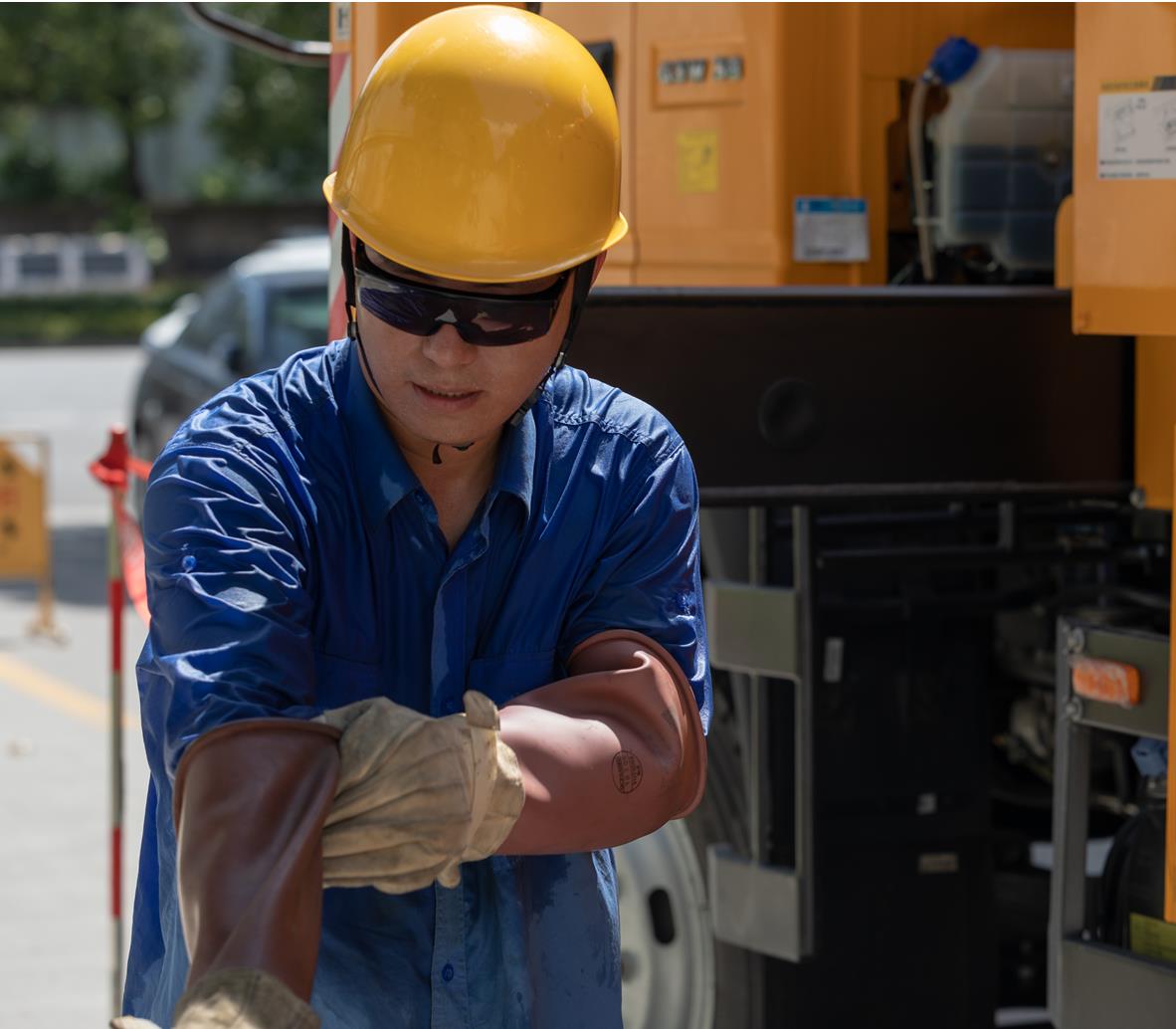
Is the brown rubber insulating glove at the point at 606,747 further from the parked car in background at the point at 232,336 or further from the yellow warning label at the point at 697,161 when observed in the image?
the parked car in background at the point at 232,336

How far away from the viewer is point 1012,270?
3.80 m

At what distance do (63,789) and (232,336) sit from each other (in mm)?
4917

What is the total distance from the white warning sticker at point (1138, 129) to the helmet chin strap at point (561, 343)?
3.85ft

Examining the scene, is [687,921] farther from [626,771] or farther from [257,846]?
[257,846]

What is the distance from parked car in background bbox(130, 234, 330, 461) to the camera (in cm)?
1123

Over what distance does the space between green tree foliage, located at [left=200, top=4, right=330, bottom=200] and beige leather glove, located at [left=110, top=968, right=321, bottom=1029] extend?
112ft

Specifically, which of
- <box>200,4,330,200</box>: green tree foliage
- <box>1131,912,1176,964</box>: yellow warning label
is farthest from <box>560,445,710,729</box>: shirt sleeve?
<box>200,4,330,200</box>: green tree foliage

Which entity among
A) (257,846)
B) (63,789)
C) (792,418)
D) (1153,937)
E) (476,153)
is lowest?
(63,789)

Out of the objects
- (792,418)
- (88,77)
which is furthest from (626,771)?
(88,77)

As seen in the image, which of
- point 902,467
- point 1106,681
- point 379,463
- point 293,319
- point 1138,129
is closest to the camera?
point 379,463

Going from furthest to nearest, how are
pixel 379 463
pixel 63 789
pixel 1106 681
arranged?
1. pixel 63 789
2. pixel 1106 681
3. pixel 379 463

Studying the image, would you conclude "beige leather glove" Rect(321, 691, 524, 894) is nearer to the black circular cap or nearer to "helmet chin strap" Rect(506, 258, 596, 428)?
"helmet chin strap" Rect(506, 258, 596, 428)

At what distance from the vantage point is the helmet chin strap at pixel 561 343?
224 centimetres

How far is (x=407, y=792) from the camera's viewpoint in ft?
6.23
